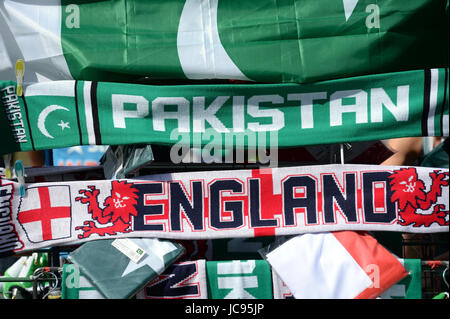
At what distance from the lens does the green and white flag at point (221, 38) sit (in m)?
3.98

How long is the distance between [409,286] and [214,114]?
8.14 ft

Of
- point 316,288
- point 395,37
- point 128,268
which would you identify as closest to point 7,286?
point 128,268

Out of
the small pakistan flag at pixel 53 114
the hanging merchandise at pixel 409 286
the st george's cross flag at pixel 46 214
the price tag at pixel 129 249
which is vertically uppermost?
the small pakistan flag at pixel 53 114

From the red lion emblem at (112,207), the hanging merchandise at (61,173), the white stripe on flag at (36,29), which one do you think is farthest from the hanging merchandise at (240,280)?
the white stripe on flag at (36,29)

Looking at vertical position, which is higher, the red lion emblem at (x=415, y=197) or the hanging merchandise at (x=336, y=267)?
the red lion emblem at (x=415, y=197)

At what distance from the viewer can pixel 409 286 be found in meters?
3.99

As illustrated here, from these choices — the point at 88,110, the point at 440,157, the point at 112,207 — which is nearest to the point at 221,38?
the point at 88,110

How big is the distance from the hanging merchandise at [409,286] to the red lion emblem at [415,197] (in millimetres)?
416

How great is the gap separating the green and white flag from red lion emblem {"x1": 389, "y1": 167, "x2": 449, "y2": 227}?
1.07 m

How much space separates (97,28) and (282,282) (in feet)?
10.1

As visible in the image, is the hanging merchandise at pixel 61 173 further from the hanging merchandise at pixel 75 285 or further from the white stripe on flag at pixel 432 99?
the white stripe on flag at pixel 432 99

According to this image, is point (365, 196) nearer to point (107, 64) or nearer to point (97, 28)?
point (107, 64)

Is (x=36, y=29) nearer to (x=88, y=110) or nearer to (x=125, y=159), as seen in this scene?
(x=88, y=110)

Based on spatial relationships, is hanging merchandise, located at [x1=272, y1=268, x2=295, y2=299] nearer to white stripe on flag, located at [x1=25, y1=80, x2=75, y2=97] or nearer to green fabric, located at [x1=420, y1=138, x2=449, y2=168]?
green fabric, located at [x1=420, y1=138, x2=449, y2=168]
